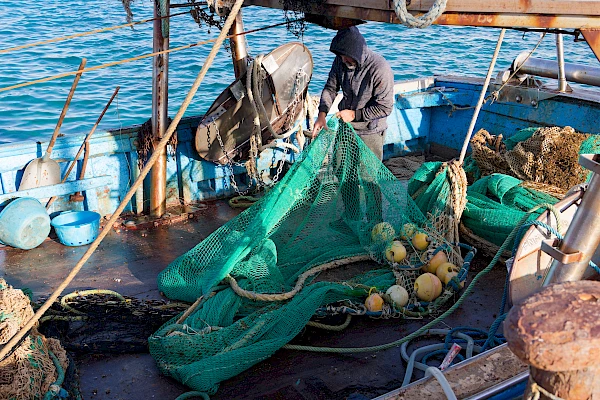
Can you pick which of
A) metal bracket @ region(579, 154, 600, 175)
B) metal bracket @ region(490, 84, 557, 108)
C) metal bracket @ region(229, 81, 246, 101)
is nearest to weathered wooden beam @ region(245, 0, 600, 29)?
metal bracket @ region(579, 154, 600, 175)

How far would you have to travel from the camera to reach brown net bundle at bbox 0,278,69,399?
11.6 ft

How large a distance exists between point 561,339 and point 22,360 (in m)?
3.17

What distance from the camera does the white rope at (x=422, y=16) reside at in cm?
320

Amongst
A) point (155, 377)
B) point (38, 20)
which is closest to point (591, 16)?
point (155, 377)

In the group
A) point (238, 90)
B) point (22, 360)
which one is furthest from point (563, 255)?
point (238, 90)

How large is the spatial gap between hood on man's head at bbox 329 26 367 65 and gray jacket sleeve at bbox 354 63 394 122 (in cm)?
27

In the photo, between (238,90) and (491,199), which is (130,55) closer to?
(238,90)

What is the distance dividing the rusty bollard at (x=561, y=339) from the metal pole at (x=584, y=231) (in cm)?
108

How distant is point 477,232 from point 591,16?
3.01 meters

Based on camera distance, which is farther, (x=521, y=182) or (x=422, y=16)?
(x=521, y=182)

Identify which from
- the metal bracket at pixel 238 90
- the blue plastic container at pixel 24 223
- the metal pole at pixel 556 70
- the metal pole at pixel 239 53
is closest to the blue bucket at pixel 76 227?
the blue plastic container at pixel 24 223

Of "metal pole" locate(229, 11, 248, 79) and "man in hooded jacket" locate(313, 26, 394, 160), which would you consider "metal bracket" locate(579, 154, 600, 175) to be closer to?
"man in hooded jacket" locate(313, 26, 394, 160)

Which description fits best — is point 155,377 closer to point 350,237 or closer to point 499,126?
point 350,237

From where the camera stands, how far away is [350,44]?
19.3 feet
